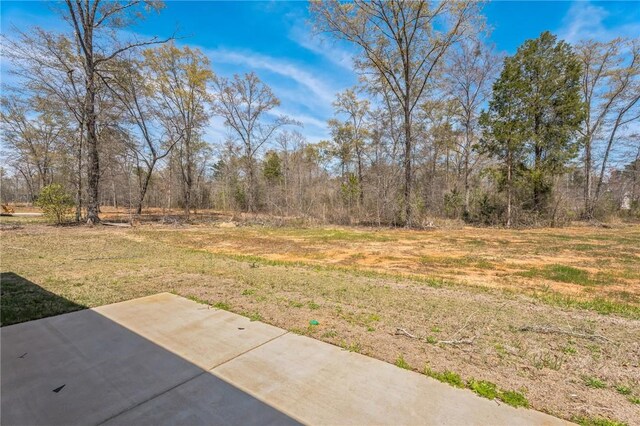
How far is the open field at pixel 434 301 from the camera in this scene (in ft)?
6.79

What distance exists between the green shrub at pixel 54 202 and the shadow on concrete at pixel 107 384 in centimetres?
1270

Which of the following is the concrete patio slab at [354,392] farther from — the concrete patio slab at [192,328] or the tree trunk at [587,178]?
the tree trunk at [587,178]

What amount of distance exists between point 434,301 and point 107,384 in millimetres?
3329

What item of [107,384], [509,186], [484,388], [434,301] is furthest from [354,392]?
[509,186]

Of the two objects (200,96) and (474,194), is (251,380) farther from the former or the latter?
(200,96)

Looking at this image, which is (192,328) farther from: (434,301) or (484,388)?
(434,301)

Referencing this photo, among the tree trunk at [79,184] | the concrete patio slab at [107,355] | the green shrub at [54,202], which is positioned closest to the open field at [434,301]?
the concrete patio slab at [107,355]

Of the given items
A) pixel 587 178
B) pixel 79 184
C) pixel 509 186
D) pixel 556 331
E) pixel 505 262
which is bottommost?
pixel 505 262

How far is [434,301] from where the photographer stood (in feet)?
12.0

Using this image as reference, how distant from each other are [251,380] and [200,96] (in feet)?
76.2

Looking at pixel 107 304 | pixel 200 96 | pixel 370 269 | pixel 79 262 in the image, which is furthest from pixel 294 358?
pixel 200 96

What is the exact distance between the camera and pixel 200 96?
69.8 feet

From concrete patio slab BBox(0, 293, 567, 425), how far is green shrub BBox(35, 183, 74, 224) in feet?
41.8

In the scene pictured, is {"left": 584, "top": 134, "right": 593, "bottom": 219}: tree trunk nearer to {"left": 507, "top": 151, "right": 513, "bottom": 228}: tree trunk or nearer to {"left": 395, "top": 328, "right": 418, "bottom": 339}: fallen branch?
{"left": 507, "top": 151, "right": 513, "bottom": 228}: tree trunk
